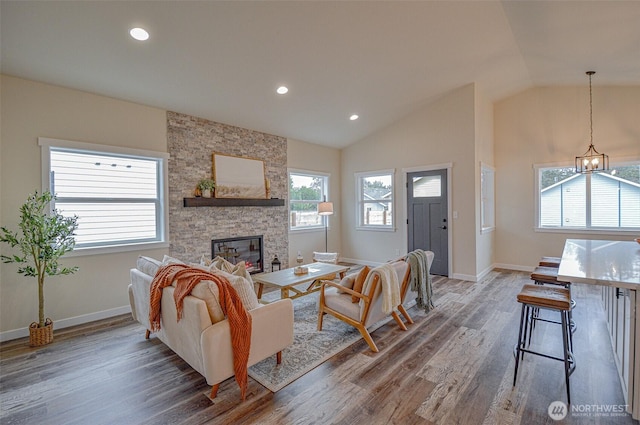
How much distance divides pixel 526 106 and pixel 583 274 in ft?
17.4

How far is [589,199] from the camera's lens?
550 cm

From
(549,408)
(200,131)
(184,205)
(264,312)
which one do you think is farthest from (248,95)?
(549,408)

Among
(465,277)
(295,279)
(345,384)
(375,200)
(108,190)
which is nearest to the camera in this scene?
(345,384)

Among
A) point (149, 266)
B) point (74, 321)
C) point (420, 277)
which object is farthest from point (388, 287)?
point (74, 321)

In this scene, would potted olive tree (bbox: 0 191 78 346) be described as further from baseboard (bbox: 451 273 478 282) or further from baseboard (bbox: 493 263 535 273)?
baseboard (bbox: 493 263 535 273)

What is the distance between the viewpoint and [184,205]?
4629mm

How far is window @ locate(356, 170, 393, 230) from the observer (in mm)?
6676

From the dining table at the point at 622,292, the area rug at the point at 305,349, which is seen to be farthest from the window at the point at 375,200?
the dining table at the point at 622,292

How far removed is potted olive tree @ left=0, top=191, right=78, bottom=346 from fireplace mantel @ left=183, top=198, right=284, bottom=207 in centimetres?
155

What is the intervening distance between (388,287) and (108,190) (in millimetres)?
3863

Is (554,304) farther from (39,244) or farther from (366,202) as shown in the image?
(366,202)

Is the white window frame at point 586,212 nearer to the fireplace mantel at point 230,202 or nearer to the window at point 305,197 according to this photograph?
the window at point 305,197

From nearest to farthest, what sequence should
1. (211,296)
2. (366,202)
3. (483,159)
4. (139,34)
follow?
(211,296) → (139,34) → (483,159) → (366,202)

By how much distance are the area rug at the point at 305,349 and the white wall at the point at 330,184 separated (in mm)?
2587
